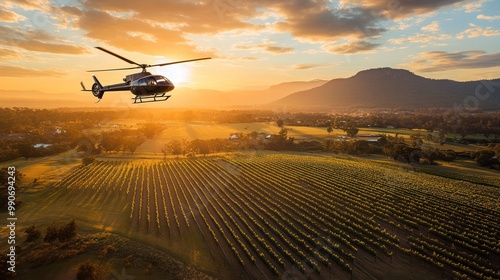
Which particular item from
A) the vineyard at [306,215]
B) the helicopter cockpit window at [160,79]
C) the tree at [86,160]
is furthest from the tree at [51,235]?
the tree at [86,160]

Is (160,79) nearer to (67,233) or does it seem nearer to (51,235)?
(67,233)

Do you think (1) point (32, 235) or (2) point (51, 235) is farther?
(1) point (32, 235)

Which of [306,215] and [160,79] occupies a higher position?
[160,79]

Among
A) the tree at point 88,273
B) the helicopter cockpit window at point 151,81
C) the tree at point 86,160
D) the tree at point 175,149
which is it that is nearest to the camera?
the helicopter cockpit window at point 151,81

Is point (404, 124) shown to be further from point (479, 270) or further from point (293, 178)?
point (479, 270)

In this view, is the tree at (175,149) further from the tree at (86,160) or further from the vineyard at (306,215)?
the tree at (86,160)

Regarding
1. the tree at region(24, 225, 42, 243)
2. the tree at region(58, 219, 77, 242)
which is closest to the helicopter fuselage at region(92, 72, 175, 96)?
the tree at region(58, 219, 77, 242)

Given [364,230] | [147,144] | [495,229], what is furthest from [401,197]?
[147,144]

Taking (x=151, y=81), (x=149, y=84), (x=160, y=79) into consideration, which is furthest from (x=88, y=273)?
(x=160, y=79)

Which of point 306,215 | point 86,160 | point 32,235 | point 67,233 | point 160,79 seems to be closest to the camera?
point 160,79
